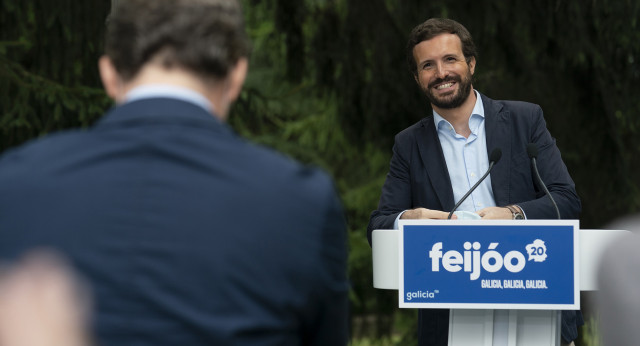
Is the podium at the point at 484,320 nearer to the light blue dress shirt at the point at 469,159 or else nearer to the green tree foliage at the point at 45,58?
the light blue dress shirt at the point at 469,159

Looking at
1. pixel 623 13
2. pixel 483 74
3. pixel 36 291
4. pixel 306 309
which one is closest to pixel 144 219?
pixel 36 291

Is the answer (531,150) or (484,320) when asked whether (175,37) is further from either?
(531,150)

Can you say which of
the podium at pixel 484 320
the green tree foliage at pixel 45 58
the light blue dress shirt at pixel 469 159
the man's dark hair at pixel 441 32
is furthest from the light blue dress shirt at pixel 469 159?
the green tree foliage at pixel 45 58

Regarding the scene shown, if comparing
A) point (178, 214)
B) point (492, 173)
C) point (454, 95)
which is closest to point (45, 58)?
point (454, 95)

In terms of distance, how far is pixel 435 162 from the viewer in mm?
3469

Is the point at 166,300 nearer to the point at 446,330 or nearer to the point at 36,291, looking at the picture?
the point at 36,291

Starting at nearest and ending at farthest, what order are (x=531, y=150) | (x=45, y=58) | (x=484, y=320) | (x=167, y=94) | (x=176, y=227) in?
(x=176, y=227)
(x=167, y=94)
(x=484, y=320)
(x=531, y=150)
(x=45, y=58)

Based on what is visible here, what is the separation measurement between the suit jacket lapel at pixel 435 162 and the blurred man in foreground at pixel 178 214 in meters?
2.03

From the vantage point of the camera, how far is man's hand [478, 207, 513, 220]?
3.06 m

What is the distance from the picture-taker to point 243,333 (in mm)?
1285

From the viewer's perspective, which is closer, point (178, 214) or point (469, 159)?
point (178, 214)

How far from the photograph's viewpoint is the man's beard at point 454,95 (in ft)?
11.5

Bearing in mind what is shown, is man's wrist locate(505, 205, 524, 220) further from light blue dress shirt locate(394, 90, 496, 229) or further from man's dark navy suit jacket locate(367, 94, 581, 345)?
light blue dress shirt locate(394, 90, 496, 229)

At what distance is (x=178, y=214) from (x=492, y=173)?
2261mm
